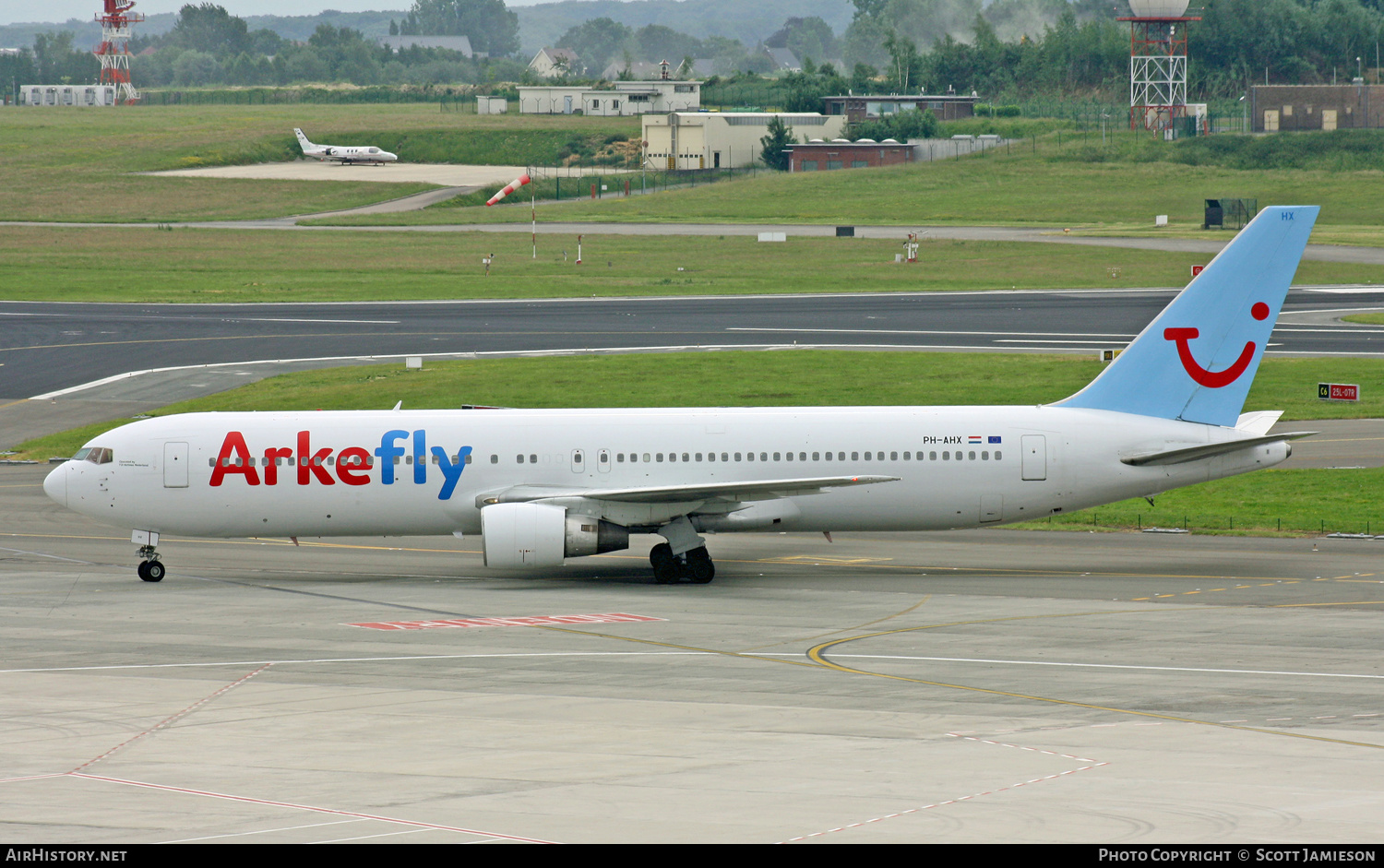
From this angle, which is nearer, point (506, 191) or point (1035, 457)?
point (1035, 457)

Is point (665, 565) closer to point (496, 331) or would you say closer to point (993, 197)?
point (496, 331)

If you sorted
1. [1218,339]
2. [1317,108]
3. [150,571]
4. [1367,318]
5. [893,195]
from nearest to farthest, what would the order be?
[150,571], [1218,339], [1367,318], [893,195], [1317,108]

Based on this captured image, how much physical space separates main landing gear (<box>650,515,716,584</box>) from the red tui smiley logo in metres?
13.2

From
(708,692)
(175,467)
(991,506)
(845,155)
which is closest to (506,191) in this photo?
(845,155)

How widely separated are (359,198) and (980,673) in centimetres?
14731

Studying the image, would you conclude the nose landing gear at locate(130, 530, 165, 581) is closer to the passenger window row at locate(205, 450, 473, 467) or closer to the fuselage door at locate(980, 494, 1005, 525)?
the passenger window row at locate(205, 450, 473, 467)

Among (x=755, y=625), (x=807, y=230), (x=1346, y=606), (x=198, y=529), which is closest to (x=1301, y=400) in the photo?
(x=1346, y=606)

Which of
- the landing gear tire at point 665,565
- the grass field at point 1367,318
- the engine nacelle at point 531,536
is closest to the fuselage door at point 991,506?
the landing gear tire at point 665,565

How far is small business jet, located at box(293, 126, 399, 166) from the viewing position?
19212 cm

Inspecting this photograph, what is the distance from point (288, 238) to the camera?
13088 cm

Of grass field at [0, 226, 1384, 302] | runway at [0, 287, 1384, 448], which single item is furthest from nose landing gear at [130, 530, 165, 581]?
grass field at [0, 226, 1384, 302]

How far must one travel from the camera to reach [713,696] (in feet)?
81.5

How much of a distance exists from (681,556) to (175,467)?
42.4 feet

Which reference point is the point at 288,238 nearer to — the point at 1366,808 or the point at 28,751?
the point at 28,751
